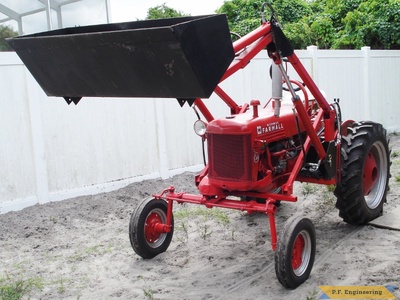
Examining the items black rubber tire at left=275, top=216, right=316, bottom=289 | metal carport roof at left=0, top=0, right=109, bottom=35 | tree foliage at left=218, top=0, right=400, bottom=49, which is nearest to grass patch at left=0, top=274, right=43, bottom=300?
black rubber tire at left=275, top=216, right=316, bottom=289

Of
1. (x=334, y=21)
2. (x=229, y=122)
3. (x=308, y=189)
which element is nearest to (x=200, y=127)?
(x=229, y=122)

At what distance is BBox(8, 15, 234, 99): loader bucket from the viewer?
127 inches

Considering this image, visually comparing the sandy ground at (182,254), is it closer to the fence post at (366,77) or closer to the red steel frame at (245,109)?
the red steel frame at (245,109)

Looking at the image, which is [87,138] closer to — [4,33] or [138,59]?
[138,59]

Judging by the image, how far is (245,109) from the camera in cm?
535

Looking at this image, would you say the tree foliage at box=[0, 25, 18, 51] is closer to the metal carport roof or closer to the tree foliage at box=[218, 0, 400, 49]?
the metal carport roof

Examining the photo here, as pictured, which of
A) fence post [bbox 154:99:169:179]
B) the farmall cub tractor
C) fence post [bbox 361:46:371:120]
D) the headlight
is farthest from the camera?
fence post [bbox 361:46:371:120]

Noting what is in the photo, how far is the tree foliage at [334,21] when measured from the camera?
49.8ft

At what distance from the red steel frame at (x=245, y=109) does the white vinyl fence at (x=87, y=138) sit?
2.26 meters

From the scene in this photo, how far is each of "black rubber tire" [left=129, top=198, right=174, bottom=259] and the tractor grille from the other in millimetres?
678

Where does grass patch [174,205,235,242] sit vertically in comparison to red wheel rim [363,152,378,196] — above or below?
below

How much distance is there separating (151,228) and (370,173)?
243cm

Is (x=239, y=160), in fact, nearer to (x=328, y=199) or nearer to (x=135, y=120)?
(x=328, y=199)

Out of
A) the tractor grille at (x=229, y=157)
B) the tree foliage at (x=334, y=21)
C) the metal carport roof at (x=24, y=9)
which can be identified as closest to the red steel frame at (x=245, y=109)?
the tractor grille at (x=229, y=157)
